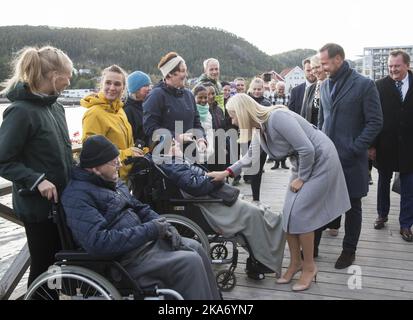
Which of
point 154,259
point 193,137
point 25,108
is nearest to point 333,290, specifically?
point 154,259

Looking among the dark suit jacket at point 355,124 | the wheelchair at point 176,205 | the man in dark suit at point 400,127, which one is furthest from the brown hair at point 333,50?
the wheelchair at point 176,205

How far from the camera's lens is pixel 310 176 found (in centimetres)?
273

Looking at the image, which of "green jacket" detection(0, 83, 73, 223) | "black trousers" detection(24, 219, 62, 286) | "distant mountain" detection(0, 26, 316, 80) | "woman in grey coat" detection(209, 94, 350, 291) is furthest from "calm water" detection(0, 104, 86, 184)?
"distant mountain" detection(0, 26, 316, 80)

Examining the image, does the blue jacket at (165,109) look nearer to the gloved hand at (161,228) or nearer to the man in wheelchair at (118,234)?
the man in wheelchair at (118,234)

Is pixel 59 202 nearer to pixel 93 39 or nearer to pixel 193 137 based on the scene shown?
pixel 193 137

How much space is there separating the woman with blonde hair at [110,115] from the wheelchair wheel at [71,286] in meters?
0.98

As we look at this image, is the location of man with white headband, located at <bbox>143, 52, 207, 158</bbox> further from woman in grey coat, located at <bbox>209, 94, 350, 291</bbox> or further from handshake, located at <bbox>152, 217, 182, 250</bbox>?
handshake, located at <bbox>152, 217, 182, 250</bbox>

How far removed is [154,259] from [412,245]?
253 centimetres

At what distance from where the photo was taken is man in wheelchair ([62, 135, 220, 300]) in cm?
193

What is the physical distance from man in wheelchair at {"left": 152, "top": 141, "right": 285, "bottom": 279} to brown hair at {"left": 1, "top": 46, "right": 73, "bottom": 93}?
982mm

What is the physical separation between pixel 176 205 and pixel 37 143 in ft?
3.65

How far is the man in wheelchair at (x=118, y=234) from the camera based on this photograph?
1.93 m

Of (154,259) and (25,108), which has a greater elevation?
(25,108)

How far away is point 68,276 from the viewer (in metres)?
1.94
